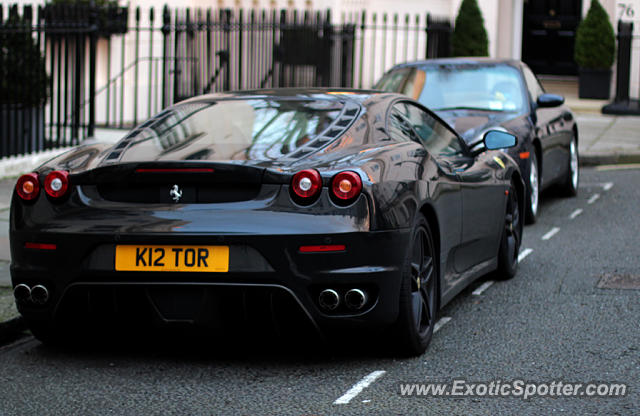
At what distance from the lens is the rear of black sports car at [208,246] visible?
16.9ft

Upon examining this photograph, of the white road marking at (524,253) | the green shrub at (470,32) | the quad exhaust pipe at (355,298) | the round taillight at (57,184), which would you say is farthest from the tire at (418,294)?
the green shrub at (470,32)

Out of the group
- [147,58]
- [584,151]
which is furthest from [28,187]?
[147,58]

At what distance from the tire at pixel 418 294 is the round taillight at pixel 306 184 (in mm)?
595

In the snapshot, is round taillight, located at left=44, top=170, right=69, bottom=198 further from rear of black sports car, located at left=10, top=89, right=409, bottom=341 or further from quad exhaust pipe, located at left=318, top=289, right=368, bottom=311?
quad exhaust pipe, located at left=318, top=289, right=368, bottom=311

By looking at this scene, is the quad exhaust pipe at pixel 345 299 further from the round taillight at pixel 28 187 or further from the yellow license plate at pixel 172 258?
the round taillight at pixel 28 187

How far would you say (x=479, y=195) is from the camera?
22.5 feet

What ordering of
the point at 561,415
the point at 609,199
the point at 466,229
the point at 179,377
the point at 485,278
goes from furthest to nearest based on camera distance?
the point at 609,199
the point at 485,278
the point at 466,229
the point at 179,377
the point at 561,415

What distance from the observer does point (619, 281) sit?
7609mm

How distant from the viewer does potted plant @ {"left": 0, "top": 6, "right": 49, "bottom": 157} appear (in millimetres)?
12070

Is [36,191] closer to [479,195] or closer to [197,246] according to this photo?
[197,246]

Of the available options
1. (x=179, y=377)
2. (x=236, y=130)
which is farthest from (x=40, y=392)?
(x=236, y=130)

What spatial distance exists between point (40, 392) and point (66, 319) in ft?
1.67

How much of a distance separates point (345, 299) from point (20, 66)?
8.32 meters

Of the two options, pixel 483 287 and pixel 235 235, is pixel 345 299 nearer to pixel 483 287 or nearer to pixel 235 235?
pixel 235 235
